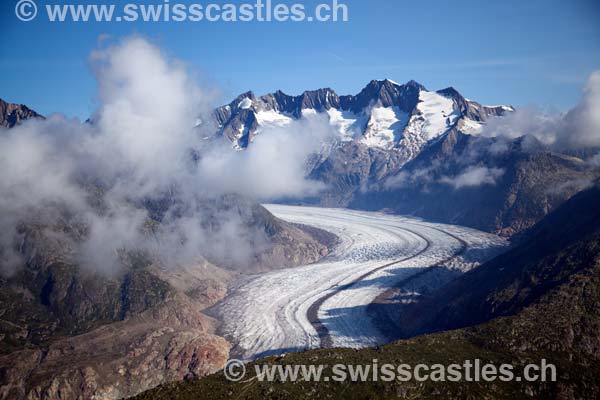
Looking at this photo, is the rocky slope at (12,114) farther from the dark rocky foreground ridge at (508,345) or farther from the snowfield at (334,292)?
the dark rocky foreground ridge at (508,345)

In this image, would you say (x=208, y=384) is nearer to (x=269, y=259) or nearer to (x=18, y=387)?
(x=18, y=387)

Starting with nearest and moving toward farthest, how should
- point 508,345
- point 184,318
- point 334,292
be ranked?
point 508,345
point 184,318
point 334,292

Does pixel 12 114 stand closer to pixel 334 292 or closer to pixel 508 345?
pixel 334 292

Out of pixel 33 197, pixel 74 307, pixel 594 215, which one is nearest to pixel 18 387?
pixel 74 307

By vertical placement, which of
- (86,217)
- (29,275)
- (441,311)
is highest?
(86,217)

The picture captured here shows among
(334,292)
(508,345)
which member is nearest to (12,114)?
(334,292)

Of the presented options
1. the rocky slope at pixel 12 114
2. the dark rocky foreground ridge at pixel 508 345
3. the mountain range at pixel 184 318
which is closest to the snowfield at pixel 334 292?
the mountain range at pixel 184 318

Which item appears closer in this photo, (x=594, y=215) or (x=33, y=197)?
(x=594, y=215)
